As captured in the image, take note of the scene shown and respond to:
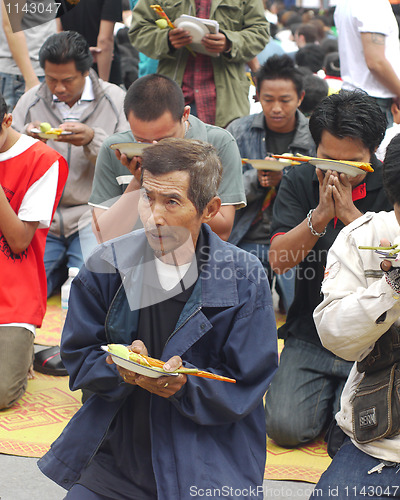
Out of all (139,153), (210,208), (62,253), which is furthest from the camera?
(62,253)

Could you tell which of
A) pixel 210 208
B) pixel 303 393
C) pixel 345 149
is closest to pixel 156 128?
pixel 345 149

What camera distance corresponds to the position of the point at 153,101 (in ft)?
10.8

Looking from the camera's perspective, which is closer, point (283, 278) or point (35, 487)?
point (35, 487)

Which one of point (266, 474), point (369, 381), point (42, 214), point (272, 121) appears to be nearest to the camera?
point (369, 381)

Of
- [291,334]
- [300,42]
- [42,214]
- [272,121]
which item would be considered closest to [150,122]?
[42,214]

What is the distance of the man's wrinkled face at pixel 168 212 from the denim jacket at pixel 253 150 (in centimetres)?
240

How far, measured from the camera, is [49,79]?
4.58 m

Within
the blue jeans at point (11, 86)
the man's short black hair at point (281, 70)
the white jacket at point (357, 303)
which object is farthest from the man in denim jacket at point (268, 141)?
the white jacket at point (357, 303)

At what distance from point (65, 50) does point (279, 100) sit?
4.42 ft

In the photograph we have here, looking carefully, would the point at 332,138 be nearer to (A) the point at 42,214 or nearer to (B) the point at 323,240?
(B) the point at 323,240

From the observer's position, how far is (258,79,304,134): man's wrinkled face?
4469 mm

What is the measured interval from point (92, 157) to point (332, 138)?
6.62 feet

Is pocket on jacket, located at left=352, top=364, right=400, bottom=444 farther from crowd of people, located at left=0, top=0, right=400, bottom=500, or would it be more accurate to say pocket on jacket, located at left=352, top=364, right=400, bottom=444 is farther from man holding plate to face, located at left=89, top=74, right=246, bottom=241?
man holding plate to face, located at left=89, top=74, right=246, bottom=241

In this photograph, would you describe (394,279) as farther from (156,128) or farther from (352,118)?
(156,128)
